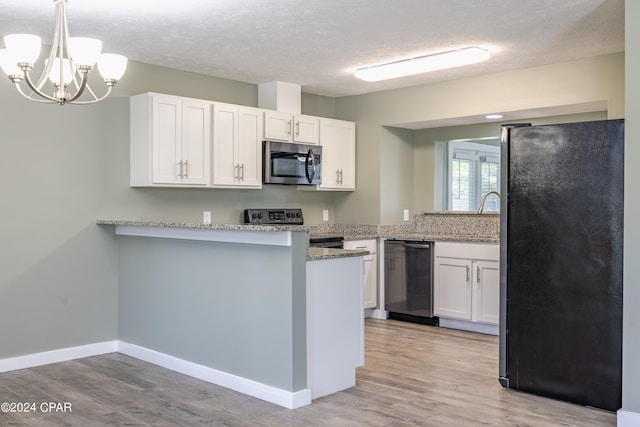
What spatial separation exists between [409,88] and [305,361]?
10.7 ft


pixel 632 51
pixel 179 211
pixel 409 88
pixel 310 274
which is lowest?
pixel 310 274

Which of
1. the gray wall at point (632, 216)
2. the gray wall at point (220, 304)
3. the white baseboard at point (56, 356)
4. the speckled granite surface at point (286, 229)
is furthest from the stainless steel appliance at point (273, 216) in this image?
the gray wall at point (632, 216)

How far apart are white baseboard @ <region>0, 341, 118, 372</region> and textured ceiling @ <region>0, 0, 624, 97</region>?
2.20m

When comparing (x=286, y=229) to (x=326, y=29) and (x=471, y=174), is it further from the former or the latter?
(x=471, y=174)

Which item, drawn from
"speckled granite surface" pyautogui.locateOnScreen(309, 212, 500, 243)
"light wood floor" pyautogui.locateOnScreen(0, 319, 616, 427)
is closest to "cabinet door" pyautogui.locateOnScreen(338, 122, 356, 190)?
"speckled granite surface" pyautogui.locateOnScreen(309, 212, 500, 243)

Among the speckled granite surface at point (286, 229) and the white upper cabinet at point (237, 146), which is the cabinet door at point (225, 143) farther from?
the speckled granite surface at point (286, 229)

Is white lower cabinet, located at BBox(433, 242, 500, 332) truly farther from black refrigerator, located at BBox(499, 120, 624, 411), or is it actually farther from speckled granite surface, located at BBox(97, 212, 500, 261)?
black refrigerator, located at BBox(499, 120, 624, 411)

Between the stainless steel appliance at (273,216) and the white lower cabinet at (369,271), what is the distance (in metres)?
0.60

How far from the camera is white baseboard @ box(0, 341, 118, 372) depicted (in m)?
4.18

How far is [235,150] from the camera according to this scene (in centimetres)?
518

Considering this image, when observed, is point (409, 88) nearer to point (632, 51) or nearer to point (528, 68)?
point (528, 68)

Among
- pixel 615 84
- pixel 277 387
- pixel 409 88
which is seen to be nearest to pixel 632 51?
pixel 615 84

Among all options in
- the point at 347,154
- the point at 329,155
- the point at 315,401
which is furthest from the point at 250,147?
the point at 315,401

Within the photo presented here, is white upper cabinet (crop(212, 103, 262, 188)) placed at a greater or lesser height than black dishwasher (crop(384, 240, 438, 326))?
greater
